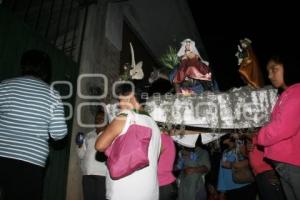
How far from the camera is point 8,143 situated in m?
2.46

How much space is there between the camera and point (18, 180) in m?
2.41

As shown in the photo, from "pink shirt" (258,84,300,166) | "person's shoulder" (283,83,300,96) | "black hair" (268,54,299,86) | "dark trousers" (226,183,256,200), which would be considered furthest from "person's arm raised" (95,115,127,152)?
"dark trousers" (226,183,256,200)

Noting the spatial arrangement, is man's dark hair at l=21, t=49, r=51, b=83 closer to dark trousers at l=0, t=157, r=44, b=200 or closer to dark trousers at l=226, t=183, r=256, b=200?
dark trousers at l=0, t=157, r=44, b=200

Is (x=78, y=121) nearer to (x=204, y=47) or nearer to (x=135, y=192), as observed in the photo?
(x=135, y=192)

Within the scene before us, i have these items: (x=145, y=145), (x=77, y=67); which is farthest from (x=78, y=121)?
(x=145, y=145)

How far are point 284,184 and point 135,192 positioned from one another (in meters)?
1.37

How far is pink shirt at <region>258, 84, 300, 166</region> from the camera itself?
274 cm

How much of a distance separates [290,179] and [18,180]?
228cm

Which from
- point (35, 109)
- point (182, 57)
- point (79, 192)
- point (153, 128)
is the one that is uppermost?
point (182, 57)

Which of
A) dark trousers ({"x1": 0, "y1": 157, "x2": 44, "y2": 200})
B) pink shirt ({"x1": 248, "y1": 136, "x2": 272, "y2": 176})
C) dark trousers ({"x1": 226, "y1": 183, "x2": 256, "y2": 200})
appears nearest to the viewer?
dark trousers ({"x1": 0, "y1": 157, "x2": 44, "y2": 200})

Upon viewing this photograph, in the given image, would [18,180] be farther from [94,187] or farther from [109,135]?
[94,187]

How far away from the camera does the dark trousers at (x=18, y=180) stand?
7.73 ft

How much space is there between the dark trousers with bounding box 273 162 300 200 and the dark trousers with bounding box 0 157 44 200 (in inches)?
84.2

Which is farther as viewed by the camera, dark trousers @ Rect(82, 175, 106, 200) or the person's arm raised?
dark trousers @ Rect(82, 175, 106, 200)
